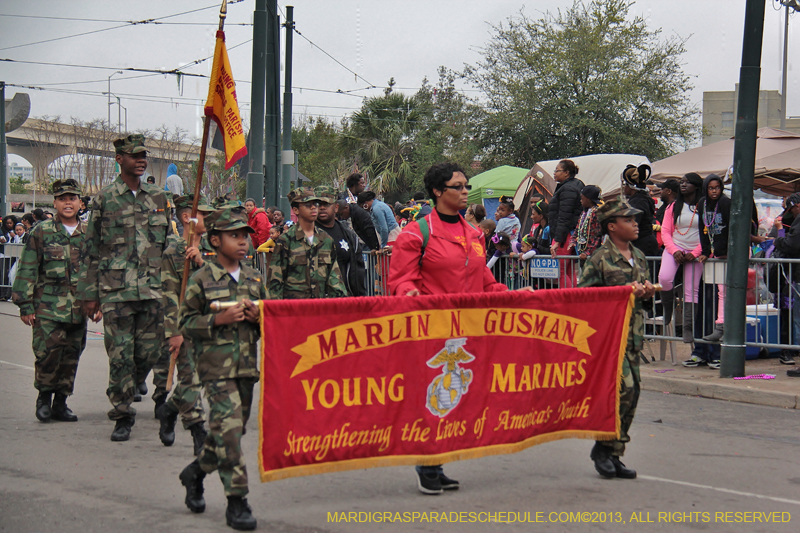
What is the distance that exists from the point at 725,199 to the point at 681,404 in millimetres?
2706

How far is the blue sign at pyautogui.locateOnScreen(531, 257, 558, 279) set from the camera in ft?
35.2

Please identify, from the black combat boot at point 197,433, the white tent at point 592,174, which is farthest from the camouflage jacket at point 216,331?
the white tent at point 592,174

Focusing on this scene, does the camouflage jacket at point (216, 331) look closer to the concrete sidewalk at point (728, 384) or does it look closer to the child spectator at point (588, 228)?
the concrete sidewalk at point (728, 384)

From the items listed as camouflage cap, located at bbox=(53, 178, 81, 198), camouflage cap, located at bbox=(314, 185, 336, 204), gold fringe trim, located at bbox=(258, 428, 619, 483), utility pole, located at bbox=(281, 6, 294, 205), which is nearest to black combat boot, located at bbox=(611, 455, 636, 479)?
gold fringe trim, located at bbox=(258, 428, 619, 483)

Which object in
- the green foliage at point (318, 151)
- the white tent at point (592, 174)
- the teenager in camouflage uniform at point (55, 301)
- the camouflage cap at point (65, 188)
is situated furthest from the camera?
the green foliage at point (318, 151)

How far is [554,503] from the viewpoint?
4816mm

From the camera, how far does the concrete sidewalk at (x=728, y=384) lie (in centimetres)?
810

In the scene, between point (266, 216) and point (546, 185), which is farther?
point (546, 185)

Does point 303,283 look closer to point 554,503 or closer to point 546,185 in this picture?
point 554,503

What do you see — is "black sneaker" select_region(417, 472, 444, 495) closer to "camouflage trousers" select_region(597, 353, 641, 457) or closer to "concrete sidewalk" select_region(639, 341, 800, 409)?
"camouflage trousers" select_region(597, 353, 641, 457)

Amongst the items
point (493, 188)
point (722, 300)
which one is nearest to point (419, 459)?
point (722, 300)

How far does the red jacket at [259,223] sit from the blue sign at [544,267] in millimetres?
5463

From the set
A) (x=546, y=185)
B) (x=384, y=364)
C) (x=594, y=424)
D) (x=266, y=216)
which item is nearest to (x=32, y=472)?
(x=384, y=364)

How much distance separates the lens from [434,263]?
5.09m
